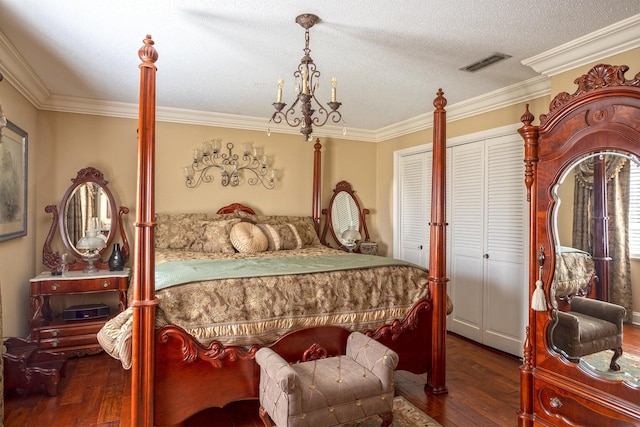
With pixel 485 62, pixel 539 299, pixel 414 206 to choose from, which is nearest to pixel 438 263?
pixel 539 299

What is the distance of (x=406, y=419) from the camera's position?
8.20 ft

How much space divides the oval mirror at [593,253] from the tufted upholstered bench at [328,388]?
3.33 feet

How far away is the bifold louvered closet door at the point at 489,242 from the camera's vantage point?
11.8 ft

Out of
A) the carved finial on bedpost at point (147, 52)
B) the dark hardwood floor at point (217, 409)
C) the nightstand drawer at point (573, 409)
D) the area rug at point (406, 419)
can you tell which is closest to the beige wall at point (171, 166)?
the dark hardwood floor at point (217, 409)

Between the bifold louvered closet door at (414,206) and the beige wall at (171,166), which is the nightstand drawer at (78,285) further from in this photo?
the bifold louvered closet door at (414,206)

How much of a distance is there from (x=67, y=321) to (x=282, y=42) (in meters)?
3.05

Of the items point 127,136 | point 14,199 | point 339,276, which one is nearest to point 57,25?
point 14,199

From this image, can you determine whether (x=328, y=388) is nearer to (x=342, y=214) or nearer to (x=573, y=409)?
(x=573, y=409)

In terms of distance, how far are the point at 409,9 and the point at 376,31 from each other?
1.01 feet

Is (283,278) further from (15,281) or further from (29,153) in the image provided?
(29,153)

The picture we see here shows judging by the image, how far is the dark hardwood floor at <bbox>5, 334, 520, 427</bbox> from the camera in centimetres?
249

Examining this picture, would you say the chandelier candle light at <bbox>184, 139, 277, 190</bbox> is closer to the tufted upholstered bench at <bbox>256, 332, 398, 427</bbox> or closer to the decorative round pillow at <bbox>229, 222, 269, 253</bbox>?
the decorative round pillow at <bbox>229, 222, 269, 253</bbox>

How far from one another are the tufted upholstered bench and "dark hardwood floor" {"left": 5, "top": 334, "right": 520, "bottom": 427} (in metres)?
0.50

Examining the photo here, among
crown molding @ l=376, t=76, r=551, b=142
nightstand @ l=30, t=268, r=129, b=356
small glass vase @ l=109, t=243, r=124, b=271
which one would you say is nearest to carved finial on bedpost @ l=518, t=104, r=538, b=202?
crown molding @ l=376, t=76, r=551, b=142
